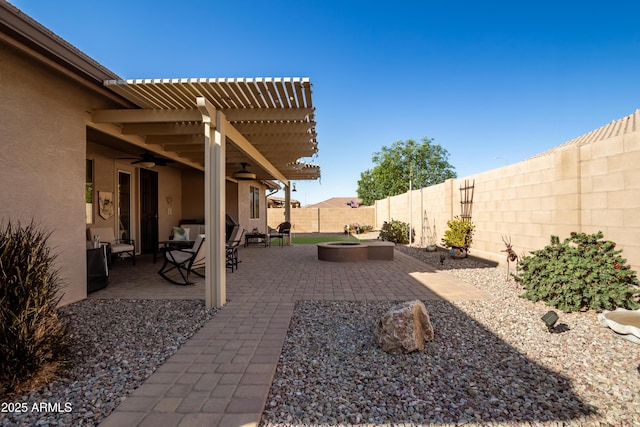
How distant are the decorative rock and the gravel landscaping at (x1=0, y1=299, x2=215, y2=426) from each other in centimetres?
435

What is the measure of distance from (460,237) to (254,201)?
9399 millimetres

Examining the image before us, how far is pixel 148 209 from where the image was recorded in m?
9.81

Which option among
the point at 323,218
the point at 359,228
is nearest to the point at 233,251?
the point at 359,228

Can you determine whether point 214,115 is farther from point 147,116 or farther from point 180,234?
point 180,234

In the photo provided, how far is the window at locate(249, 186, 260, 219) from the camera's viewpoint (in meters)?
14.2

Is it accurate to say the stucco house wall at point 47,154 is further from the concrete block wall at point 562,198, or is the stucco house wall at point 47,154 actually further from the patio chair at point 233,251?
the concrete block wall at point 562,198

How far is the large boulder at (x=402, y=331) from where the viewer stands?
9.36ft

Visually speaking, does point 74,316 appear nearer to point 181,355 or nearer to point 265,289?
point 181,355

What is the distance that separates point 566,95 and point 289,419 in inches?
587

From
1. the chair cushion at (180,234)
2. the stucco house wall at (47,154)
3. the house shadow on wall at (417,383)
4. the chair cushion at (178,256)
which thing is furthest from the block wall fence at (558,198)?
the chair cushion at (180,234)

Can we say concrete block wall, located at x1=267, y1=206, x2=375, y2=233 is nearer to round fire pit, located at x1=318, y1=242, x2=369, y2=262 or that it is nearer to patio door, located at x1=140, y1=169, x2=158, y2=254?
patio door, located at x1=140, y1=169, x2=158, y2=254


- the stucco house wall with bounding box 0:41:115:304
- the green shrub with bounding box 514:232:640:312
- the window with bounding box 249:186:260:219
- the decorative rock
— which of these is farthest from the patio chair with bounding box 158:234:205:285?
the window with bounding box 249:186:260:219

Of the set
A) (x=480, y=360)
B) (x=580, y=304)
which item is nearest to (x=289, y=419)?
(x=480, y=360)

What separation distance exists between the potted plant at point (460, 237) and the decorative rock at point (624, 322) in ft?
15.5
